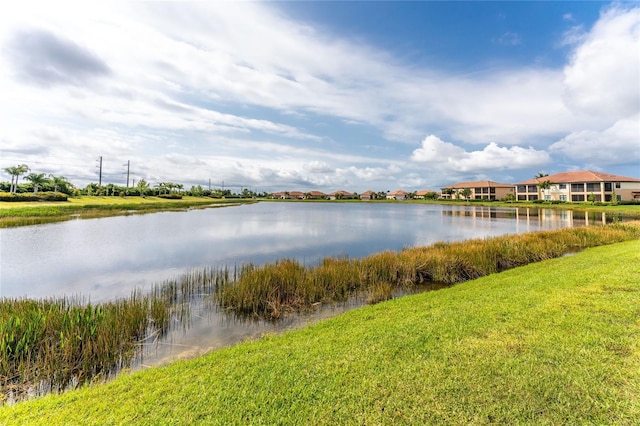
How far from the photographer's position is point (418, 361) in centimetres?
433

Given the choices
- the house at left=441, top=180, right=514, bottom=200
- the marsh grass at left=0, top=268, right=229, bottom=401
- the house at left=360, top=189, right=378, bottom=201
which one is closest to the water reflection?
the marsh grass at left=0, top=268, right=229, bottom=401

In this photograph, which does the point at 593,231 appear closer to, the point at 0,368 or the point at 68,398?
the point at 68,398

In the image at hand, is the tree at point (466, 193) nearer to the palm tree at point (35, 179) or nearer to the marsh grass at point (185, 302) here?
the marsh grass at point (185, 302)

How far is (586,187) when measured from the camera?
6975cm

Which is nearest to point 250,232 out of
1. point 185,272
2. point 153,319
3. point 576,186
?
point 185,272

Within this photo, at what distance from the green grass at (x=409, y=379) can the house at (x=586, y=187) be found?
79.7m

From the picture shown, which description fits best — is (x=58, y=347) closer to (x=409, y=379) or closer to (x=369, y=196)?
(x=409, y=379)

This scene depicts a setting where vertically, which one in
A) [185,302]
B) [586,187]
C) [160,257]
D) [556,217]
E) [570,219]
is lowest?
[185,302]

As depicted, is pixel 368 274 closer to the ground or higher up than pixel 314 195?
closer to the ground

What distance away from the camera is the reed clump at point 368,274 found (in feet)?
30.7

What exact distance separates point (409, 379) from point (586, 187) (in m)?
92.2

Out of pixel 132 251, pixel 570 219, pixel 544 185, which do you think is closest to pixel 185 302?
pixel 132 251

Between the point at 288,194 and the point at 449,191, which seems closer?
the point at 449,191

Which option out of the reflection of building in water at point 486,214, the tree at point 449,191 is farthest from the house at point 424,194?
the reflection of building in water at point 486,214
